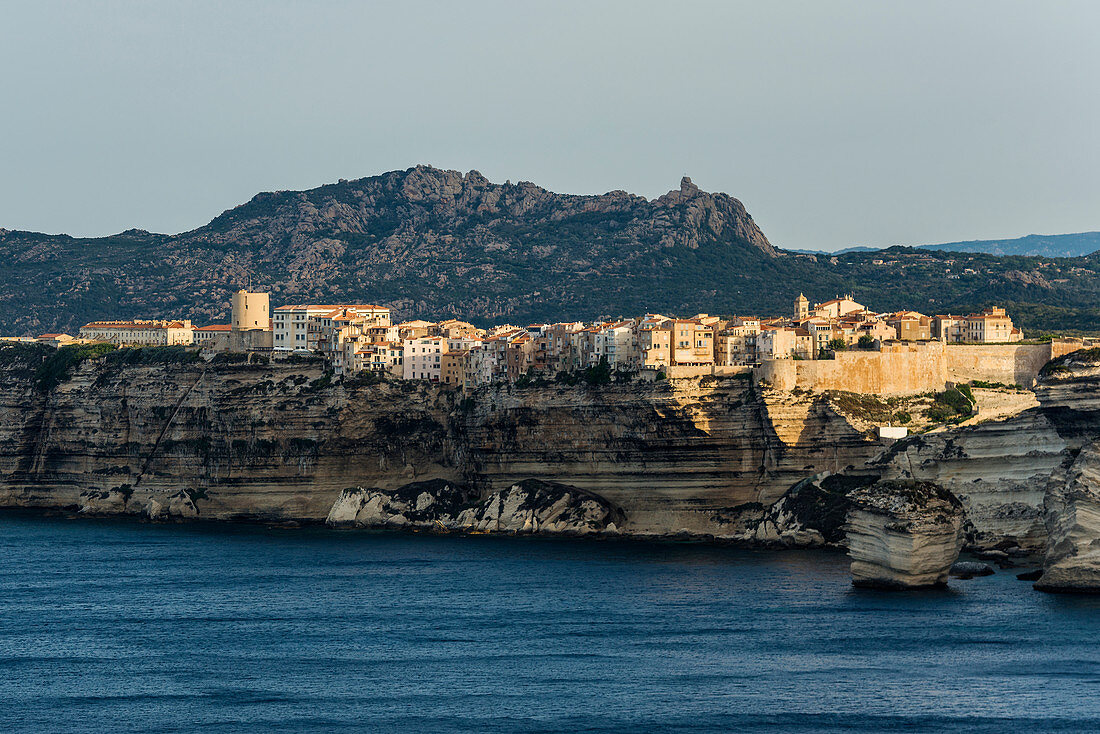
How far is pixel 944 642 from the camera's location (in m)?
55.2

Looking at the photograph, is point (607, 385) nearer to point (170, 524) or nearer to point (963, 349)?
point (963, 349)

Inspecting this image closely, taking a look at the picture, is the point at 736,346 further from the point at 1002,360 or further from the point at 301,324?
the point at 301,324

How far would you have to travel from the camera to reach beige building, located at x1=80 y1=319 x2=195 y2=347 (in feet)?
404

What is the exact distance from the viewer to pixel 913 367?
91000 mm

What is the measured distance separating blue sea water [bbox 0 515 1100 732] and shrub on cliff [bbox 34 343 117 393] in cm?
3214

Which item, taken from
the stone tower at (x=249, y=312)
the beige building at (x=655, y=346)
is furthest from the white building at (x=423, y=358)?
the beige building at (x=655, y=346)

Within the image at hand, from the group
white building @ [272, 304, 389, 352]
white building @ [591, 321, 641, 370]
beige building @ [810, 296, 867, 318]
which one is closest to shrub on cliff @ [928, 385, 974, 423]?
white building @ [591, 321, 641, 370]

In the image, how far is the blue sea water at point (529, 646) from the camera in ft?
156

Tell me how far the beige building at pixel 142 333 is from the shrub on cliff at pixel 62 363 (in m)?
4.62

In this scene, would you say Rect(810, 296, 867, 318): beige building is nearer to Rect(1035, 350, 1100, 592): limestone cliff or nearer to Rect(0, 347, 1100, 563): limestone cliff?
Rect(0, 347, 1100, 563): limestone cliff

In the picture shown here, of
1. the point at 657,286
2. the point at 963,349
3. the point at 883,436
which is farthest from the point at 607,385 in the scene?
the point at 657,286

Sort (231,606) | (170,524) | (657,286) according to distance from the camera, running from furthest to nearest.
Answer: (657,286) < (170,524) < (231,606)

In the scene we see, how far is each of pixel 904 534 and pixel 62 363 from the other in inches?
Answer: 2897

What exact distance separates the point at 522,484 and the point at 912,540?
112 feet
